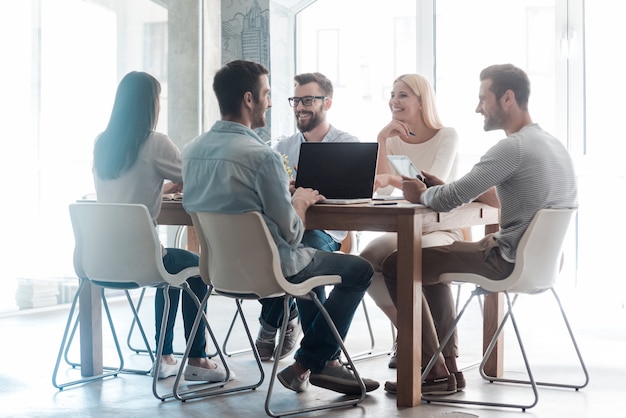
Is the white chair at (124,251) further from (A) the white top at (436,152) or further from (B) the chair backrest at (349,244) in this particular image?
(A) the white top at (436,152)

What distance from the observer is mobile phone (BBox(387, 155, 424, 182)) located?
138 inches

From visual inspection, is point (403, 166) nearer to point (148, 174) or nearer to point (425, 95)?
point (425, 95)

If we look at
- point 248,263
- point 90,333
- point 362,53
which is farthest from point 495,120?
point 362,53

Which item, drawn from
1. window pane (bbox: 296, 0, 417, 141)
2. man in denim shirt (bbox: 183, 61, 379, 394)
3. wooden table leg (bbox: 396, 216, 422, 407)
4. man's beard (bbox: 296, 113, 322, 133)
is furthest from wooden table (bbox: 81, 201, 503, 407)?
window pane (bbox: 296, 0, 417, 141)

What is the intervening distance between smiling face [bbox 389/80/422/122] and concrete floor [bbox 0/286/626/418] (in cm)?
121

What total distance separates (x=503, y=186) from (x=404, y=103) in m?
1.14

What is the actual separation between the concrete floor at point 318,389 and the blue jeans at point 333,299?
20 centimetres

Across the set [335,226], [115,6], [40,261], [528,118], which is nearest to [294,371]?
[335,226]

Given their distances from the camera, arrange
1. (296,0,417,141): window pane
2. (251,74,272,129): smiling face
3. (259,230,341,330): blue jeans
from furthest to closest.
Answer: (296,0,417,141): window pane → (259,230,341,330): blue jeans → (251,74,272,129): smiling face

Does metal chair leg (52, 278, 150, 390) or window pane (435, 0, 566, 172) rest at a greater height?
window pane (435, 0, 566, 172)

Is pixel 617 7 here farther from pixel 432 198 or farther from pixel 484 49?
pixel 432 198

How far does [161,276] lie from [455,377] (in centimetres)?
126

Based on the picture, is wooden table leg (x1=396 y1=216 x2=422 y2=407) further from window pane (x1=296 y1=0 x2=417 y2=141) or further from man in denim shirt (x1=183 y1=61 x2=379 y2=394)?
window pane (x1=296 y1=0 x2=417 y2=141)

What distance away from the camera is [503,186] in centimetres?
331
